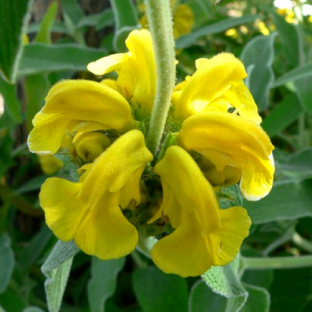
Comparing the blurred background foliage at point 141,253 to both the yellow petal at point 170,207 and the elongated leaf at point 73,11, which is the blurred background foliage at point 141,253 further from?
the yellow petal at point 170,207

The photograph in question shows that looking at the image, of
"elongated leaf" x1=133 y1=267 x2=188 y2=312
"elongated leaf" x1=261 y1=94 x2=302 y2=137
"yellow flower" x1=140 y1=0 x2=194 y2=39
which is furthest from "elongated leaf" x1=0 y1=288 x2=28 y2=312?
"yellow flower" x1=140 y1=0 x2=194 y2=39

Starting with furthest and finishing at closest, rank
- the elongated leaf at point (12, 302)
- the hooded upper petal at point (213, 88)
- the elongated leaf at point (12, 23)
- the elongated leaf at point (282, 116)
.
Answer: the elongated leaf at point (282, 116)
the elongated leaf at point (12, 302)
the hooded upper petal at point (213, 88)
the elongated leaf at point (12, 23)

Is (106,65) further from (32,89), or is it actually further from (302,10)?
(302,10)

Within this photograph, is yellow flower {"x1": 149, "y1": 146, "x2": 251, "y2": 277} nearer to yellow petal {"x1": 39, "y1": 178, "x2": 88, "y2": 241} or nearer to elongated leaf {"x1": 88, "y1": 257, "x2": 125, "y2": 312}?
yellow petal {"x1": 39, "y1": 178, "x2": 88, "y2": 241}

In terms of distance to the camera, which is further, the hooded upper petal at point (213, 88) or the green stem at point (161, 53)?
the hooded upper petal at point (213, 88)

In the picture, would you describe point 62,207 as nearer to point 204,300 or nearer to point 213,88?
point 213,88

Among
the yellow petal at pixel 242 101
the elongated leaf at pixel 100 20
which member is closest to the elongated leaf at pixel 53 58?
the elongated leaf at pixel 100 20
